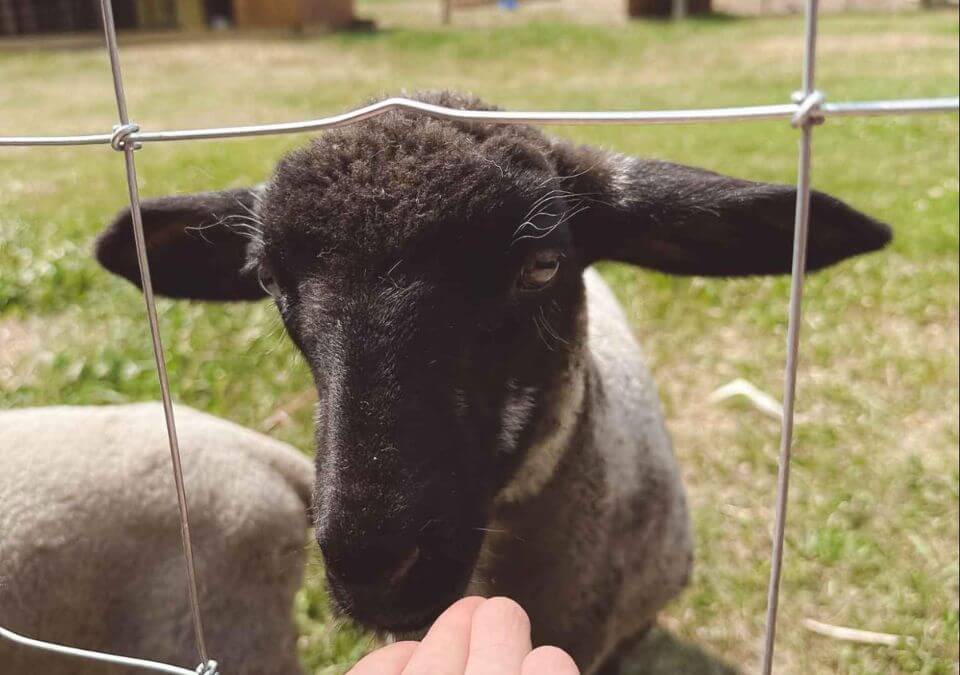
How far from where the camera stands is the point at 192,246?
2295 millimetres

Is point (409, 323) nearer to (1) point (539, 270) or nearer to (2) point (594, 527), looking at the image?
(1) point (539, 270)

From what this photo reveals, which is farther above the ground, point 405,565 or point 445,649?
point 445,649

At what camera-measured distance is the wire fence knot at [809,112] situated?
43.3 inches

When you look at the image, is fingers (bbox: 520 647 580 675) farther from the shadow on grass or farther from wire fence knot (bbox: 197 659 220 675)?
the shadow on grass

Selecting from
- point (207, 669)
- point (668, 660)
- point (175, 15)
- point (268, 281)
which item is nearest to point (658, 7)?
point (175, 15)

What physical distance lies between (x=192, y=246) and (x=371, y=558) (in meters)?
1.16

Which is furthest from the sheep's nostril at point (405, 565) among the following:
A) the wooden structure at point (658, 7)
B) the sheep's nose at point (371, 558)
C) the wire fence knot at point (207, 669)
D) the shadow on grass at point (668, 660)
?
the wooden structure at point (658, 7)

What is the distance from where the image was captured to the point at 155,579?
219 centimetres

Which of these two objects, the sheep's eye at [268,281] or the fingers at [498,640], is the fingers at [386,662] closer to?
the fingers at [498,640]

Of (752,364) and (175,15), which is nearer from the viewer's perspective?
(752,364)

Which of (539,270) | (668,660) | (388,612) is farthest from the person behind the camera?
(668,660)

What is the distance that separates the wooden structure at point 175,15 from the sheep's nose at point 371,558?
20.6 meters

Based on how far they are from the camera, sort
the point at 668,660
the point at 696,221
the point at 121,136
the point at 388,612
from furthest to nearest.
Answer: the point at 668,660 < the point at 696,221 < the point at 388,612 < the point at 121,136

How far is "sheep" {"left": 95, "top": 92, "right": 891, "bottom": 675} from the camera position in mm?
1553
